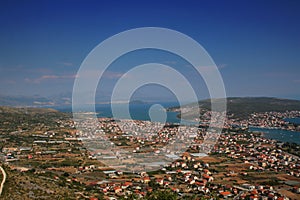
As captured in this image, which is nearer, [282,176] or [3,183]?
[3,183]

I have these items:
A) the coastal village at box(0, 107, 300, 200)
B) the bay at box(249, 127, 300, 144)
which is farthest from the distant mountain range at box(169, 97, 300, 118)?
the coastal village at box(0, 107, 300, 200)

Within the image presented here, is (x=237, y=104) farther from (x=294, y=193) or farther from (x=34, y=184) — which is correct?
(x=34, y=184)

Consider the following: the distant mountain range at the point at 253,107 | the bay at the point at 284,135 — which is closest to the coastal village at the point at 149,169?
the bay at the point at 284,135

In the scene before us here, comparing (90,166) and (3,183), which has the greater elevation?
(3,183)

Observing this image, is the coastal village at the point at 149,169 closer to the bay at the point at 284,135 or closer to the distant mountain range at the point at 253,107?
the bay at the point at 284,135

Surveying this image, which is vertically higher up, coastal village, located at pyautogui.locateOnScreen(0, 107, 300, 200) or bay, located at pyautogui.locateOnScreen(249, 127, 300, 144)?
bay, located at pyautogui.locateOnScreen(249, 127, 300, 144)

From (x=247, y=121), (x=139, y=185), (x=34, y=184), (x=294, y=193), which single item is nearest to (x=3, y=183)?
(x=34, y=184)

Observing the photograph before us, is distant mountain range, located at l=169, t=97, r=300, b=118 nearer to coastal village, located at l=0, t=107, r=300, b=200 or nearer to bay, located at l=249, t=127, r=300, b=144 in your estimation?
bay, located at l=249, t=127, r=300, b=144

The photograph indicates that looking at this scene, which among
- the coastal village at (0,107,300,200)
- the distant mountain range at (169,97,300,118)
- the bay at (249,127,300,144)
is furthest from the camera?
the distant mountain range at (169,97,300,118)
